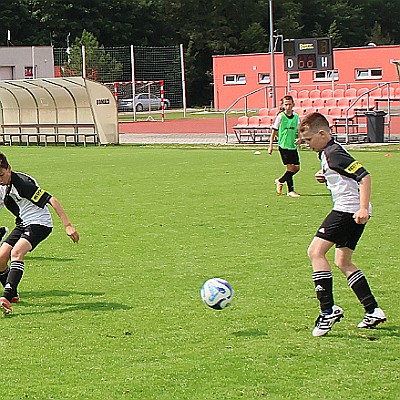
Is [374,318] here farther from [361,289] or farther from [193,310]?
[193,310]

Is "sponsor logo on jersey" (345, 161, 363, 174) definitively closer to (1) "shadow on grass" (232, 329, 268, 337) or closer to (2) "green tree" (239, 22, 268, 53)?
(1) "shadow on grass" (232, 329, 268, 337)

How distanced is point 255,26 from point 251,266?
70319 millimetres

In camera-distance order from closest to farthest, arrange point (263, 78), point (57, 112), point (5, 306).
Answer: point (5, 306)
point (57, 112)
point (263, 78)

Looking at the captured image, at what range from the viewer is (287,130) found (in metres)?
16.4

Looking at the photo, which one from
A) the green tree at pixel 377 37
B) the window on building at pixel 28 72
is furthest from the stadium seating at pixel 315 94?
the green tree at pixel 377 37

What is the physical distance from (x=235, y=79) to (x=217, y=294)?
183 ft

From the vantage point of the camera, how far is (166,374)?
605 cm

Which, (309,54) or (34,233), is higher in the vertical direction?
(309,54)

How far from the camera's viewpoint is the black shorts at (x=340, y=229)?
6887mm

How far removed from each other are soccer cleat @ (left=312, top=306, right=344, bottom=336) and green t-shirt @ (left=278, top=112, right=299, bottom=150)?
32.0ft

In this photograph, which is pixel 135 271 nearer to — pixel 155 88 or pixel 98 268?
pixel 98 268

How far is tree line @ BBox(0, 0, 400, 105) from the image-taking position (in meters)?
73.8

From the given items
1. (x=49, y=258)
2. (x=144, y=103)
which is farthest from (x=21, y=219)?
(x=144, y=103)

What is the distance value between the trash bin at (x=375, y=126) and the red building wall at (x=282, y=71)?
2090cm
